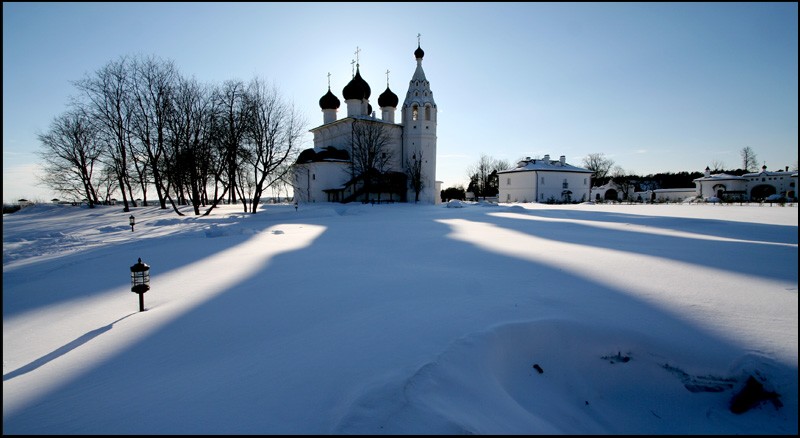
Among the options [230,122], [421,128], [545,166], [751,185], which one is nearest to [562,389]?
[230,122]

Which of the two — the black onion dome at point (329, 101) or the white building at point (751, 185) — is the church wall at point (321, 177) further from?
the white building at point (751, 185)

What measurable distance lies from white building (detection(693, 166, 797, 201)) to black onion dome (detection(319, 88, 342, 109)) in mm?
57182

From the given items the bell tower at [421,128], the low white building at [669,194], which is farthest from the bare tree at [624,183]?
the bell tower at [421,128]

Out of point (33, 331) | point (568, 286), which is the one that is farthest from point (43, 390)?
point (568, 286)

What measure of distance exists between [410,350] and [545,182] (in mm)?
56235

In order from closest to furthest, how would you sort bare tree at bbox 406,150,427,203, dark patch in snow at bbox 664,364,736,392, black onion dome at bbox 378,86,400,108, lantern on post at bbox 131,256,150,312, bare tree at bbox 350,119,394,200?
1. dark patch in snow at bbox 664,364,736,392
2. lantern on post at bbox 131,256,150,312
3. bare tree at bbox 350,119,394,200
4. bare tree at bbox 406,150,427,203
5. black onion dome at bbox 378,86,400,108

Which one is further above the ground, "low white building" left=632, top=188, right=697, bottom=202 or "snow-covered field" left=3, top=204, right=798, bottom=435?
"low white building" left=632, top=188, right=697, bottom=202

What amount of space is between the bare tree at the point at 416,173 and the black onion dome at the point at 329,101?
12.2 metres

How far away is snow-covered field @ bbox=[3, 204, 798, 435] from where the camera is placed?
2.79 metres

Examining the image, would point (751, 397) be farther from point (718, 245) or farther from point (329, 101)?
point (329, 101)

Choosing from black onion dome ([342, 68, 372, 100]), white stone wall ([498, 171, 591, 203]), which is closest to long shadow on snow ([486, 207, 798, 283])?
black onion dome ([342, 68, 372, 100])

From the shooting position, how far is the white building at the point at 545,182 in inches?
2141

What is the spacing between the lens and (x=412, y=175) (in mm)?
43719

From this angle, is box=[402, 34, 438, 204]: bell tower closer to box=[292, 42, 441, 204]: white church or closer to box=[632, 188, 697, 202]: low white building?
box=[292, 42, 441, 204]: white church
